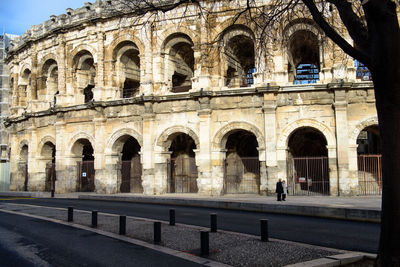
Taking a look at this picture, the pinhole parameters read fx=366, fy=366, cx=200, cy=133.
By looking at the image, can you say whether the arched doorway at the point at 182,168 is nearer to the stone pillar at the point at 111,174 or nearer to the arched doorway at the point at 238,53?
the stone pillar at the point at 111,174

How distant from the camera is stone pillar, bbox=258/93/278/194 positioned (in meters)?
17.0

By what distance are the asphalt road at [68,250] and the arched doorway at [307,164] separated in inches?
447

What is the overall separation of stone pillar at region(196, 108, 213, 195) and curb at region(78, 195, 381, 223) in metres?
2.54

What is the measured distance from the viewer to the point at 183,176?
20719mm

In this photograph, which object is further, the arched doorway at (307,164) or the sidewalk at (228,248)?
the arched doorway at (307,164)

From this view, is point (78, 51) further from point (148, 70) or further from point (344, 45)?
point (344, 45)

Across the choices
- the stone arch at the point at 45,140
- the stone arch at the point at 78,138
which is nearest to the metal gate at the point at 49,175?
the stone arch at the point at 45,140

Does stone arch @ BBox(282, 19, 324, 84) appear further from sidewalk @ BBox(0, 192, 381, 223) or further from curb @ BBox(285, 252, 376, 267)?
curb @ BBox(285, 252, 376, 267)

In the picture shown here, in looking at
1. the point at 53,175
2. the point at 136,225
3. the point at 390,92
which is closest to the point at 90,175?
the point at 53,175

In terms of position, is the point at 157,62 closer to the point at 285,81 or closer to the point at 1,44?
the point at 285,81

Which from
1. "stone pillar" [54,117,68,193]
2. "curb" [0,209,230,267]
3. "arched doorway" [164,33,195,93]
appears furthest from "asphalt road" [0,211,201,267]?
"stone pillar" [54,117,68,193]

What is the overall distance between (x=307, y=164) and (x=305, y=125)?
6.60ft

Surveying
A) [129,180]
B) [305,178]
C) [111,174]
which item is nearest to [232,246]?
[305,178]

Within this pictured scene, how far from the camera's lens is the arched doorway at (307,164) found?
17.9 m
